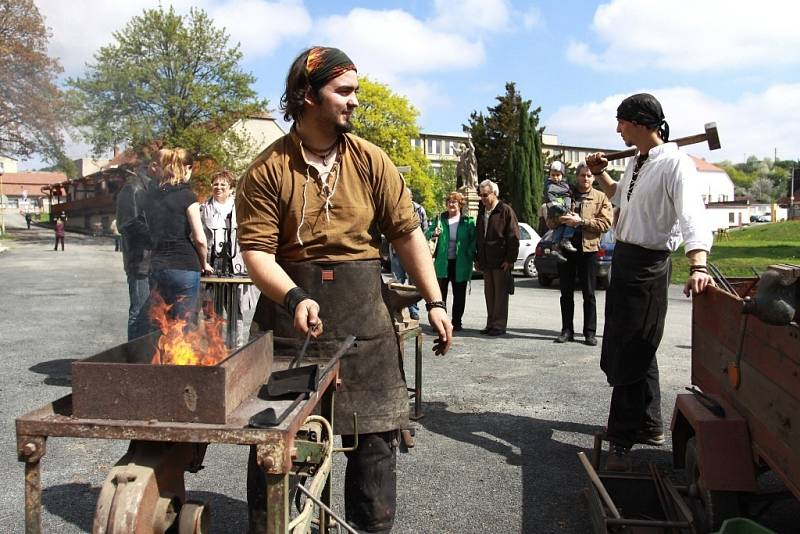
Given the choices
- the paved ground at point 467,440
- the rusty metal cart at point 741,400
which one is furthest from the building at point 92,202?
the rusty metal cart at point 741,400

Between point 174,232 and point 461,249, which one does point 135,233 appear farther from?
A: point 461,249

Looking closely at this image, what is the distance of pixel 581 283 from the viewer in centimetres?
741

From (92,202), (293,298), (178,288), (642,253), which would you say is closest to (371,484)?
(293,298)

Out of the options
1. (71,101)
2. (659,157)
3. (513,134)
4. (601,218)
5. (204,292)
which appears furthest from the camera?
(513,134)

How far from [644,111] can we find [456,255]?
5.27 meters

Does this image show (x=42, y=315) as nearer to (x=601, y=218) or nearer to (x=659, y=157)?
(x=601, y=218)

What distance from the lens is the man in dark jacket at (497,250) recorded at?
827cm

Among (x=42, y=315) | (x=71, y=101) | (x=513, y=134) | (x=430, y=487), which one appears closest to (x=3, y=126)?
(x=71, y=101)

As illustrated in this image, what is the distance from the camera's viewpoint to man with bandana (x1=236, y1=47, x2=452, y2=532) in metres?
2.37

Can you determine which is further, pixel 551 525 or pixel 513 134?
pixel 513 134

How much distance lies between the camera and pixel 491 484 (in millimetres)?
3680

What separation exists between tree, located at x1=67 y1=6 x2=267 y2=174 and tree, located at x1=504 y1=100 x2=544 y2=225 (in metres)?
14.4

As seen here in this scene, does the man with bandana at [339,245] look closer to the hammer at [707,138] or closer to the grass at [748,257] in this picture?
the hammer at [707,138]

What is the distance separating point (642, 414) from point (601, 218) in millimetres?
4032
